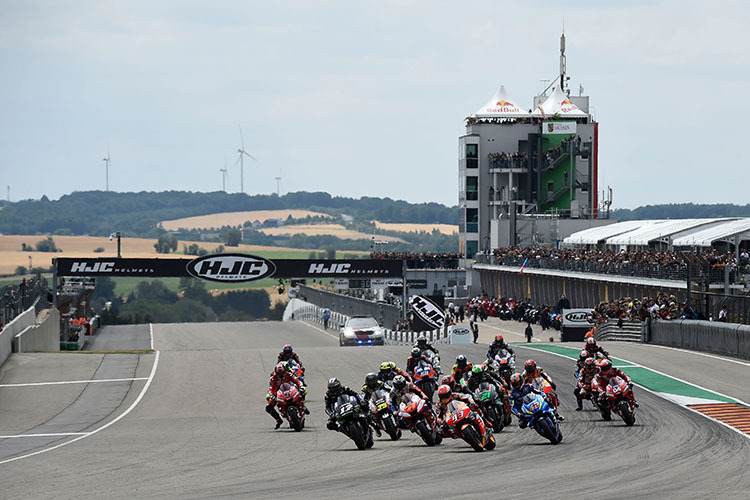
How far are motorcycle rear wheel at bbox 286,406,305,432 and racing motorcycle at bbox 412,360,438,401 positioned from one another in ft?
9.61

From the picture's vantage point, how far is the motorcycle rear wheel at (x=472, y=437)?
18.0 m

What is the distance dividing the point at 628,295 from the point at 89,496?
45435 mm

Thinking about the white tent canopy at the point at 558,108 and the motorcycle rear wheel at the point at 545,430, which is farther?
the white tent canopy at the point at 558,108

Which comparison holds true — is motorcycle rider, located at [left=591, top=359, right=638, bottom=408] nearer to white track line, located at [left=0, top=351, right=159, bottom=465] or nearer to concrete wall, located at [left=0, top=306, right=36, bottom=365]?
white track line, located at [left=0, top=351, right=159, bottom=465]

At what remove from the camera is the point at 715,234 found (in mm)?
53250

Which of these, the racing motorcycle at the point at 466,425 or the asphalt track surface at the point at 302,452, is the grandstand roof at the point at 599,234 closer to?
the asphalt track surface at the point at 302,452

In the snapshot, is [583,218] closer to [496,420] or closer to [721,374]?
[721,374]

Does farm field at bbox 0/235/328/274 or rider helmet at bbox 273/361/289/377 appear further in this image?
farm field at bbox 0/235/328/274

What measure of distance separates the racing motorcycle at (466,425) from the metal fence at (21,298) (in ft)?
75.7

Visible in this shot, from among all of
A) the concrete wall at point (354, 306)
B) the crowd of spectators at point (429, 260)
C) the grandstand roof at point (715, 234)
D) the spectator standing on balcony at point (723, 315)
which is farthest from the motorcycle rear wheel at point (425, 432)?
the crowd of spectators at point (429, 260)

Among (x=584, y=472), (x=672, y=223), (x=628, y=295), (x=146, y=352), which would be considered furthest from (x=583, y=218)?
(x=584, y=472)

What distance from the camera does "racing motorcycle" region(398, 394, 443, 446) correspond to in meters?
19.2

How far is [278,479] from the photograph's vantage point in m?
15.5

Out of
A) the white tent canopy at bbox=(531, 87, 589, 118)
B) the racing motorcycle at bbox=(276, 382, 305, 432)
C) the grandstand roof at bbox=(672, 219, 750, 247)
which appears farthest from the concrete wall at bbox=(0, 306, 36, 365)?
the white tent canopy at bbox=(531, 87, 589, 118)
